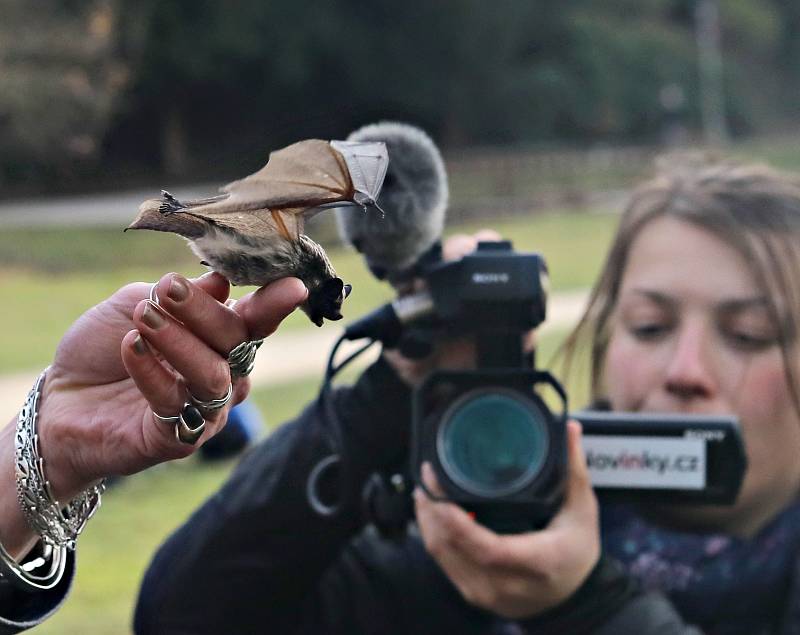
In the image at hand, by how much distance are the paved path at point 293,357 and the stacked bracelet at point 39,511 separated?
5.64m

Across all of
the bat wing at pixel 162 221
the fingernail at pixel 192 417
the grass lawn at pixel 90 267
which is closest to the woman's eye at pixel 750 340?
the fingernail at pixel 192 417


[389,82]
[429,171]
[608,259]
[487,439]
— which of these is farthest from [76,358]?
[389,82]

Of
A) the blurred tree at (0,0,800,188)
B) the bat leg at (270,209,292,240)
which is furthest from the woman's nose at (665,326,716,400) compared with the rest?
the blurred tree at (0,0,800,188)

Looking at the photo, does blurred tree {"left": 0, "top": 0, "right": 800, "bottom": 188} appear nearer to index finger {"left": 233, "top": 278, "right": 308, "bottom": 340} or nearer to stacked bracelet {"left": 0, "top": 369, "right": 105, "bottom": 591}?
stacked bracelet {"left": 0, "top": 369, "right": 105, "bottom": 591}

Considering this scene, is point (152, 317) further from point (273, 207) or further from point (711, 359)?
point (711, 359)

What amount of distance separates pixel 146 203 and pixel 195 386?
213 mm

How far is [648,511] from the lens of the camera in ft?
7.30

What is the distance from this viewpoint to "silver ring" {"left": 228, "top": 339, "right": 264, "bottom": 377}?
1.13 meters

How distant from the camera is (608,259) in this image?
236 cm

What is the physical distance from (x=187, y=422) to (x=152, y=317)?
0.14 metres

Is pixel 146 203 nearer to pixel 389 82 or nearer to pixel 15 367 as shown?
pixel 15 367

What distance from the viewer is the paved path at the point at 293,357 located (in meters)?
7.71

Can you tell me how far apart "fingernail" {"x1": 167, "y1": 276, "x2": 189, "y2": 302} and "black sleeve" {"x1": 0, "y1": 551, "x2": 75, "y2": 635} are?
0.53 meters

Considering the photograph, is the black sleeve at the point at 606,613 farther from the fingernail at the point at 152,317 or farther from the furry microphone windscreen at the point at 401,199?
the fingernail at the point at 152,317
